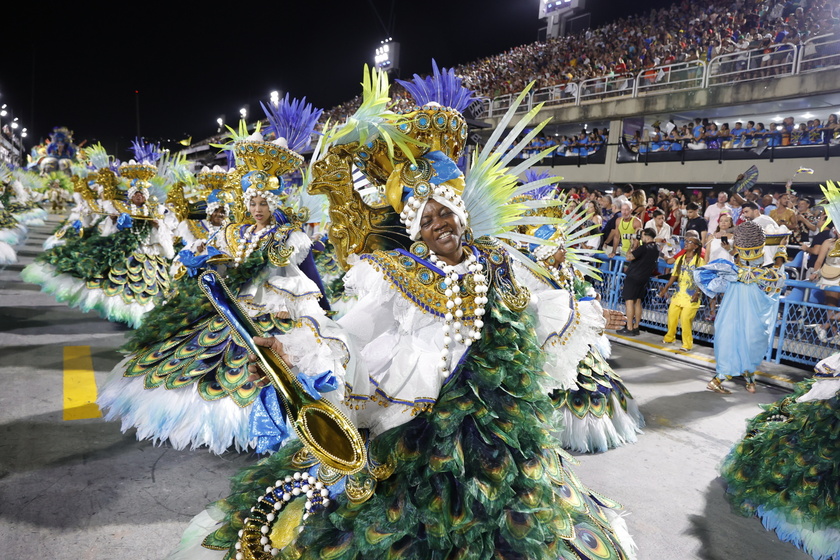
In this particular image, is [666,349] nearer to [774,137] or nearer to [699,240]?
[699,240]

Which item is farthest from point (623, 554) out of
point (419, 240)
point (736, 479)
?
point (736, 479)

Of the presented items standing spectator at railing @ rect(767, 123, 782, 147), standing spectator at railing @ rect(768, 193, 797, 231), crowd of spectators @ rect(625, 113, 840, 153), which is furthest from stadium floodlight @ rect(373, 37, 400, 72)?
standing spectator at railing @ rect(768, 193, 797, 231)

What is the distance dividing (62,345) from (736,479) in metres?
6.94

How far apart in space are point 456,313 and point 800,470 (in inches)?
99.0

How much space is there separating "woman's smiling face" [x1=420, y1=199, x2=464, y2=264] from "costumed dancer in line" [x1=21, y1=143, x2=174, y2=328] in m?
6.20

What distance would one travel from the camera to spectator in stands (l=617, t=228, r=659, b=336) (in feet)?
29.5

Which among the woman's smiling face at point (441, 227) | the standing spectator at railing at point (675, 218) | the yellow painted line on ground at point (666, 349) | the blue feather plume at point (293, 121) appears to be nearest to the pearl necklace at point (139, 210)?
the blue feather plume at point (293, 121)

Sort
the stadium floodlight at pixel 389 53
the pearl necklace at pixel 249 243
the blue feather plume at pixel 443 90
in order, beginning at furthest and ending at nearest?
the stadium floodlight at pixel 389 53 → the pearl necklace at pixel 249 243 → the blue feather plume at pixel 443 90

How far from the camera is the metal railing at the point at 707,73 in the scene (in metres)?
12.4

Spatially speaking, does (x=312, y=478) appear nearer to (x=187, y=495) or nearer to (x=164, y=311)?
(x=187, y=495)

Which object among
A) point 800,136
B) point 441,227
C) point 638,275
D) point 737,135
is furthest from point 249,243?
point 737,135

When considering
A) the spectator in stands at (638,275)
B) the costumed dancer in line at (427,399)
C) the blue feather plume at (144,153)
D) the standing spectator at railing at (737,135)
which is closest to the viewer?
the costumed dancer in line at (427,399)

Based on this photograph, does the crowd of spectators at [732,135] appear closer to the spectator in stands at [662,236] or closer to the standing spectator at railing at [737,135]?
the standing spectator at railing at [737,135]

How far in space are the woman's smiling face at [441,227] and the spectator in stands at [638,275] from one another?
7.44m
